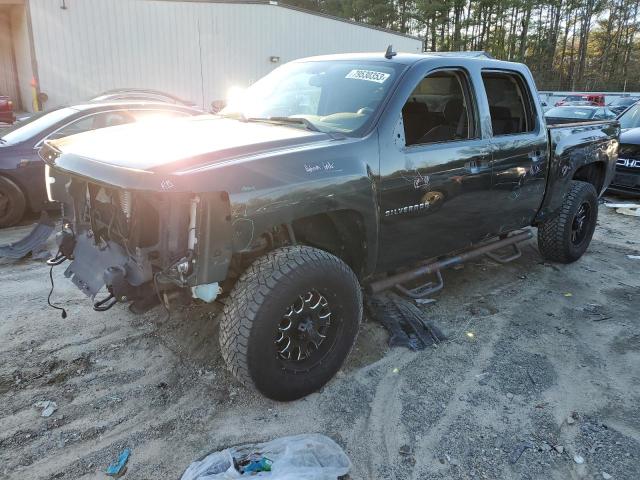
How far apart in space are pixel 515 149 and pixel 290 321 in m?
2.48

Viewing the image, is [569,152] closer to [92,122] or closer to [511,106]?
[511,106]

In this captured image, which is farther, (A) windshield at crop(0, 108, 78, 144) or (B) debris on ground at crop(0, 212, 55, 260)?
(A) windshield at crop(0, 108, 78, 144)

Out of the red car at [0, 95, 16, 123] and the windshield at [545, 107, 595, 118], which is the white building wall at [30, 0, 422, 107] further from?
the windshield at [545, 107, 595, 118]

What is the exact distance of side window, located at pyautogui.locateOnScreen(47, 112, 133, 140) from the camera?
6422mm

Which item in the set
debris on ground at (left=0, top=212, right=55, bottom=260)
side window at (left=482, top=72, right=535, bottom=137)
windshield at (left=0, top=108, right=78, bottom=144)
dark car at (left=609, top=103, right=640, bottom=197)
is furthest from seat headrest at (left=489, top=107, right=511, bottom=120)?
dark car at (left=609, top=103, right=640, bottom=197)

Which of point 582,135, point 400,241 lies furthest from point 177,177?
point 582,135

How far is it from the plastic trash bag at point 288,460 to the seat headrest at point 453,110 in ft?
8.77

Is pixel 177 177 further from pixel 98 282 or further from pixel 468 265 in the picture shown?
pixel 468 265

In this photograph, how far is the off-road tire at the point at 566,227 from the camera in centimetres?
514

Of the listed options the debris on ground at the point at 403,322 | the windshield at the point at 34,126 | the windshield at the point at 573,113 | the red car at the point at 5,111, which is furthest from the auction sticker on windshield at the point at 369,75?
the windshield at the point at 573,113

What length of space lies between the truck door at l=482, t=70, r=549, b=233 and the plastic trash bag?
2.47m

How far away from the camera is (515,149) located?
4160mm

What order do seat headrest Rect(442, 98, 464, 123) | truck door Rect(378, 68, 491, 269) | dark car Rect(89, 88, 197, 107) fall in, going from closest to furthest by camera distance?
truck door Rect(378, 68, 491, 269) < seat headrest Rect(442, 98, 464, 123) < dark car Rect(89, 88, 197, 107)

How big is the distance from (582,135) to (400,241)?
9.16 ft
